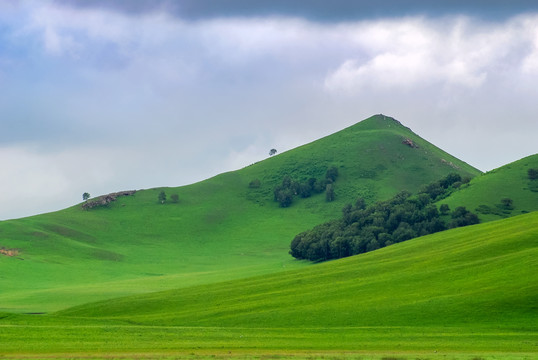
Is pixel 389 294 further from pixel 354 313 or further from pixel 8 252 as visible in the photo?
pixel 8 252

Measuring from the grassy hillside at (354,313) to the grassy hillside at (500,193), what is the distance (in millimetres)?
46715

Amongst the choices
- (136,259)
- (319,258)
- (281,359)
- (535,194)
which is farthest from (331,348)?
(136,259)

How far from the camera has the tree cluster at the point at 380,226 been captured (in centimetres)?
14150

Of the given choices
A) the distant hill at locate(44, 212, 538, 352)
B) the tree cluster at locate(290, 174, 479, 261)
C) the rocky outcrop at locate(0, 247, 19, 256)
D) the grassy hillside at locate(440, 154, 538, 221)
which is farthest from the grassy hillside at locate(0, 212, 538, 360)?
the rocky outcrop at locate(0, 247, 19, 256)

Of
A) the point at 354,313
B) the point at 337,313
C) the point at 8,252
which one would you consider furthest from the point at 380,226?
the point at 354,313

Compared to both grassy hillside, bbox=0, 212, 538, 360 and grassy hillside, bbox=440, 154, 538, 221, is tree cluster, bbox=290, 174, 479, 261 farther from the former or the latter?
grassy hillside, bbox=0, 212, 538, 360

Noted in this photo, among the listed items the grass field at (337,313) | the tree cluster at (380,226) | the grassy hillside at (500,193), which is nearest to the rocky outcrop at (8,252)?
the grass field at (337,313)

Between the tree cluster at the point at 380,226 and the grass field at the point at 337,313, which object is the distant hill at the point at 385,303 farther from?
the tree cluster at the point at 380,226

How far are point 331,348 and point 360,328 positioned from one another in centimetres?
1087

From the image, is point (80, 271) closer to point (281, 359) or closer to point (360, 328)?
point (360, 328)

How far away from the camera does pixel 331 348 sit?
166 ft

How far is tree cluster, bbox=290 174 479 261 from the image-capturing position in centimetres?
14150

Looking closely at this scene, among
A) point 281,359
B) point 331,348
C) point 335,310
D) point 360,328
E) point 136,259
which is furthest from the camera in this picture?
point 136,259

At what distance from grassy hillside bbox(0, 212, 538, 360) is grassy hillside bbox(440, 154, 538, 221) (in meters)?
46.7
